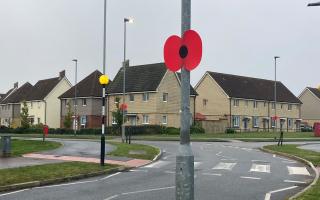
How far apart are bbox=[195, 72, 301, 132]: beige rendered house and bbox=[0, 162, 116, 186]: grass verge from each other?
169ft

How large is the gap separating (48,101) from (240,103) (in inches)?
1315

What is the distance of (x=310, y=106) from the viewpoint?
97938mm

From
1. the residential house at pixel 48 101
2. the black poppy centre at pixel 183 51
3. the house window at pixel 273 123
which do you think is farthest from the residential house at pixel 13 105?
the black poppy centre at pixel 183 51

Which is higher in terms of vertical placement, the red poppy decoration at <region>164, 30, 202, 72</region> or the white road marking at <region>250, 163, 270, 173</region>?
the red poppy decoration at <region>164, 30, 202, 72</region>

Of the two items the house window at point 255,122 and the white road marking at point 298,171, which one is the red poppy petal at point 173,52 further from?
the house window at point 255,122

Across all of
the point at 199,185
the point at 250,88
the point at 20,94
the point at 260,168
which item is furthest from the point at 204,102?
the point at 199,185

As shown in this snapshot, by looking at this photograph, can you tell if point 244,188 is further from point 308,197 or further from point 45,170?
point 45,170

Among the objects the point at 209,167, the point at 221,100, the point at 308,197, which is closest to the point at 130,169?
the point at 209,167

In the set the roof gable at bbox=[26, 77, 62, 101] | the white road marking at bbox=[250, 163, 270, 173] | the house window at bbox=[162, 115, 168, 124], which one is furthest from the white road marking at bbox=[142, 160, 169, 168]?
the roof gable at bbox=[26, 77, 62, 101]

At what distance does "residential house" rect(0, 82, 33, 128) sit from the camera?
91500mm

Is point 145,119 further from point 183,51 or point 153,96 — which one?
point 183,51

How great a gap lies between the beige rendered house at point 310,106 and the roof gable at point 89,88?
146ft

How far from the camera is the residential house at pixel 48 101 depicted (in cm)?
8362

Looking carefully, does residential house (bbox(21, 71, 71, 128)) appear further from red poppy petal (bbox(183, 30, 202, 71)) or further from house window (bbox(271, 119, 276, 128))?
red poppy petal (bbox(183, 30, 202, 71))
